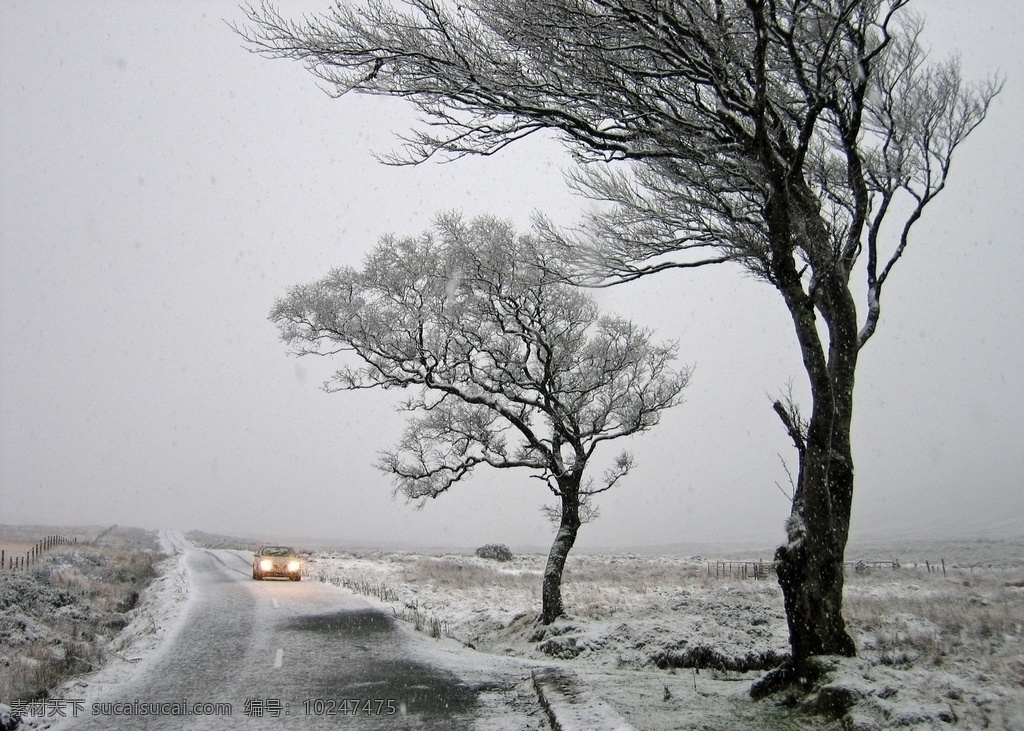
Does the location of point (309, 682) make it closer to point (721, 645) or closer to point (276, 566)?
point (721, 645)

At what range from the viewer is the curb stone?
18.6 feet

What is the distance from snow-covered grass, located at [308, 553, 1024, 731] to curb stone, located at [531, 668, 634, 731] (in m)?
0.29

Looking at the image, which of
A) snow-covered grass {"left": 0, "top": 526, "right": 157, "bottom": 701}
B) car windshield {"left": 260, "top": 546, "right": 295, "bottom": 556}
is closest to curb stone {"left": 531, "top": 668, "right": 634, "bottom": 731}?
snow-covered grass {"left": 0, "top": 526, "right": 157, "bottom": 701}

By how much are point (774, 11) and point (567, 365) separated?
383 inches

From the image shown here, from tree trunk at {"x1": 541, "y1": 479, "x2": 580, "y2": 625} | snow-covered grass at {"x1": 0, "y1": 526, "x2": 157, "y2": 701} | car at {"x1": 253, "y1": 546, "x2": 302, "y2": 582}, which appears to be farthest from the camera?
car at {"x1": 253, "y1": 546, "x2": 302, "y2": 582}

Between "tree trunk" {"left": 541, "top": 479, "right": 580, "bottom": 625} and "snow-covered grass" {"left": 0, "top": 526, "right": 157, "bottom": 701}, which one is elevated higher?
"tree trunk" {"left": 541, "top": 479, "right": 580, "bottom": 625}

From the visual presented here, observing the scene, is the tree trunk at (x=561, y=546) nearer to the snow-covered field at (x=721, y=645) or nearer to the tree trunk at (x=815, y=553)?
the snow-covered field at (x=721, y=645)

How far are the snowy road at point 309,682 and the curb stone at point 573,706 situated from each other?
0.25 m

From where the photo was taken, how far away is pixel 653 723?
20.4ft

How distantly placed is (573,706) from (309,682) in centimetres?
357

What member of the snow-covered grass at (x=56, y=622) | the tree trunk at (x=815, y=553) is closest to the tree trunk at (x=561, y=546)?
the tree trunk at (x=815, y=553)

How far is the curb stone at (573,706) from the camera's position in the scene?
5.68 meters

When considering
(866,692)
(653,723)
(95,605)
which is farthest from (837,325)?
(95,605)

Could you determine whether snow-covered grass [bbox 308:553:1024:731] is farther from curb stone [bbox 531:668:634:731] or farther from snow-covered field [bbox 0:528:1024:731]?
curb stone [bbox 531:668:634:731]
